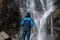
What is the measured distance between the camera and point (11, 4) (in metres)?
11.0

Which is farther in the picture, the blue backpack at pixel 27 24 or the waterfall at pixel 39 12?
the waterfall at pixel 39 12

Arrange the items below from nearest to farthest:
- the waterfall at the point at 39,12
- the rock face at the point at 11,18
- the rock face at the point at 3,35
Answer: the rock face at the point at 3,35 → the rock face at the point at 11,18 → the waterfall at the point at 39,12

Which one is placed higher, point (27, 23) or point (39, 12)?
point (39, 12)

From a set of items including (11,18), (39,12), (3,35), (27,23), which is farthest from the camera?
(39,12)

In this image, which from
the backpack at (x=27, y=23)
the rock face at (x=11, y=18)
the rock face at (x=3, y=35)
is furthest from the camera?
the rock face at (x=11, y=18)

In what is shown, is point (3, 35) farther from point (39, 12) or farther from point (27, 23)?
point (27, 23)

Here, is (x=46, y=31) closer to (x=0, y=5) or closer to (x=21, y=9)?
(x=21, y=9)

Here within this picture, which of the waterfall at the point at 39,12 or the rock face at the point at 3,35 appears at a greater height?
the waterfall at the point at 39,12

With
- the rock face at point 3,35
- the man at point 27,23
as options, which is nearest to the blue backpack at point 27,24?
the man at point 27,23

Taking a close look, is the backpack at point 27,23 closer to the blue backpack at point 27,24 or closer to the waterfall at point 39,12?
the blue backpack at point 27,24

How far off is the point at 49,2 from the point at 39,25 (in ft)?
6.00

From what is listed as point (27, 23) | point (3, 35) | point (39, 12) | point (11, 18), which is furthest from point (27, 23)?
point (39, 12)

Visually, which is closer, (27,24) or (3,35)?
(27,24)

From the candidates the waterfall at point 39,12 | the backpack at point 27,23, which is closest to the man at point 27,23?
the backpack at point 27,23
